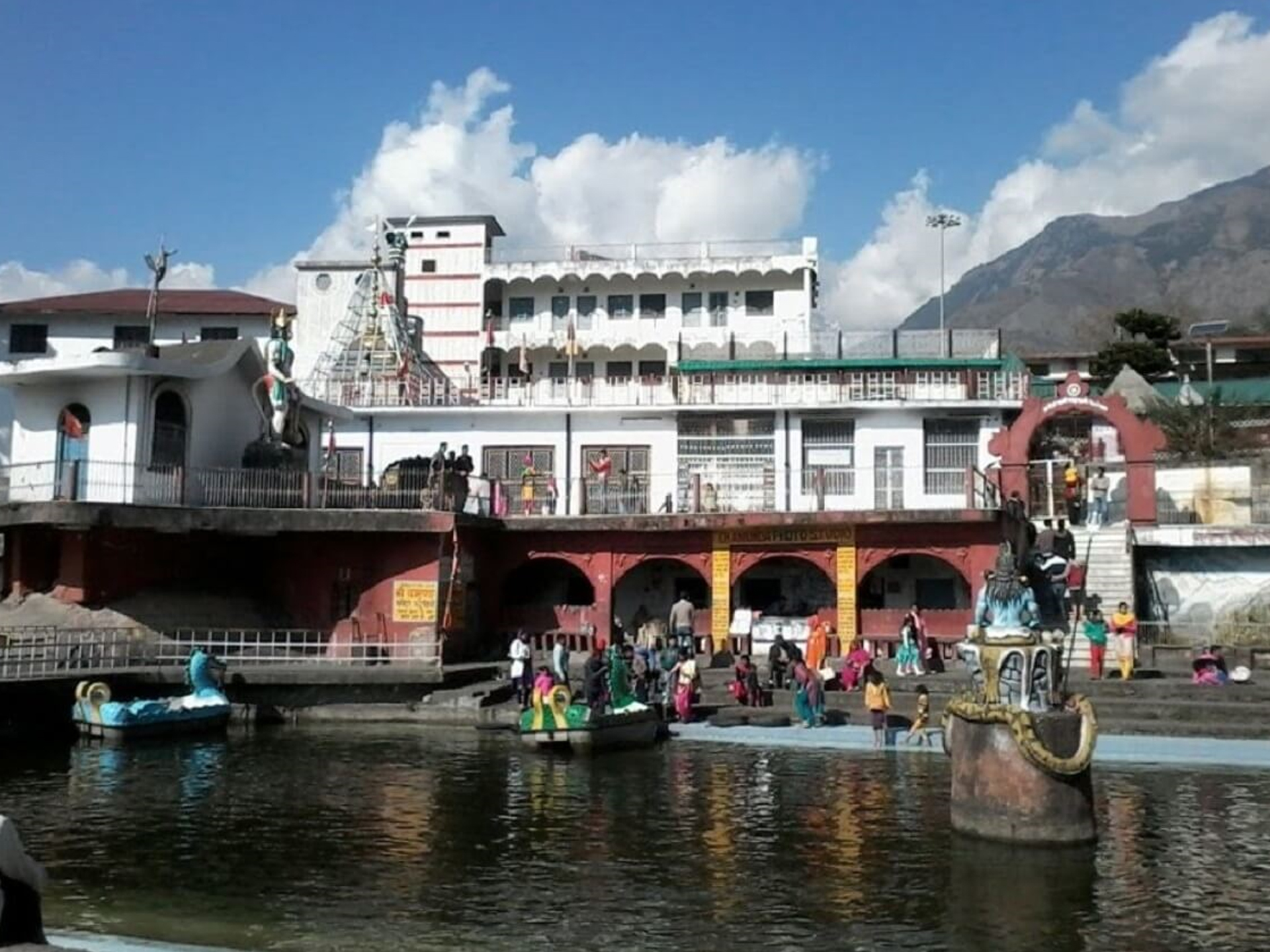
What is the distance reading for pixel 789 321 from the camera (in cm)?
5044

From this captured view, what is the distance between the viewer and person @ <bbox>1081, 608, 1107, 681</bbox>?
2648cm

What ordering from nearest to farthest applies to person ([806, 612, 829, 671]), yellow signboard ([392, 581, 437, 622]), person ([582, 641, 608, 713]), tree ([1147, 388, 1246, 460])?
person ([582, 641, 608, 713]), person ([806, 612, 829, 671]), yellow signboard ([392, 581, 437, 622]), tree ([1147, 388, 1246, 460])

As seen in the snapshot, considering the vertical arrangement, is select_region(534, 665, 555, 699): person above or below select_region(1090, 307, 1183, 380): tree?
below

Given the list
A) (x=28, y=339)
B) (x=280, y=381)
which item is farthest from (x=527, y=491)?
(x=28, y=339)

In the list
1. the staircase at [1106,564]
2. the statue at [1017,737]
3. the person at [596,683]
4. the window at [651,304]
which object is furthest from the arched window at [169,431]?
the window at [651,304]

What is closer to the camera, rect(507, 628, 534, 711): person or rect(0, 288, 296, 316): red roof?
rect(507, 628, 534, 711): person

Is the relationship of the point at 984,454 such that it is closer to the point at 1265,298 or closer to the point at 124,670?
the point at 124,670

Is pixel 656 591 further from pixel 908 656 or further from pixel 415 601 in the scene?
pixel 908 656

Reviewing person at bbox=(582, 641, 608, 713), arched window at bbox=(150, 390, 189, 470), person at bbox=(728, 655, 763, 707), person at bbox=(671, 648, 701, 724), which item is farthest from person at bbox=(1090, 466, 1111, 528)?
arched window at bbox=(150, 390, 189, 470)

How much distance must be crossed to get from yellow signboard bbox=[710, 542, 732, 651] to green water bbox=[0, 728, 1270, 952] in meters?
10.7

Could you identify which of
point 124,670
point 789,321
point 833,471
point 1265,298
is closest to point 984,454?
point 833,471

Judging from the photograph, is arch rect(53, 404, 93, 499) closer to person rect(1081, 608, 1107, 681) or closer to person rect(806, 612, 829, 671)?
person rect(806, 612, 829, 671)

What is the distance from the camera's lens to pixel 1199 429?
133ft

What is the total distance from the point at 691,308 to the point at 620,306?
3.07m
